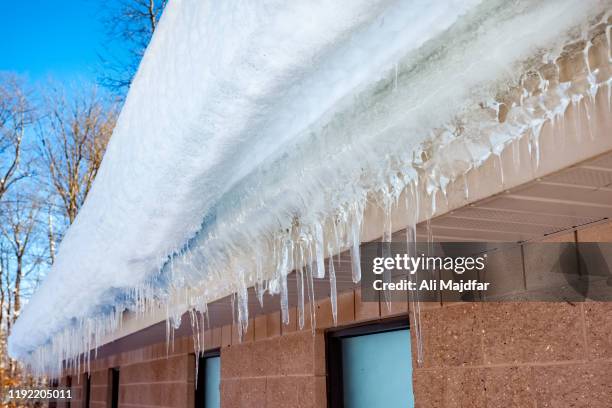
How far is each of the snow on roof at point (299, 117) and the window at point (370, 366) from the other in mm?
891

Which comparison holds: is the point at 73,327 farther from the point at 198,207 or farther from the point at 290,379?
the point at 198,207

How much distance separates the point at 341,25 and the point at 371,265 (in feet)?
6.42

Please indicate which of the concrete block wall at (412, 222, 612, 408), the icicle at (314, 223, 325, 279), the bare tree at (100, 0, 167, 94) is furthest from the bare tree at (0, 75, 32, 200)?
the icicle at (314, 223, 325, 279)

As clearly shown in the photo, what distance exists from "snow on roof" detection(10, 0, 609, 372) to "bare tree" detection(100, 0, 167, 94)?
10.7 metres

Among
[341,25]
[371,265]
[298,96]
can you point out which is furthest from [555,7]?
[371,265]

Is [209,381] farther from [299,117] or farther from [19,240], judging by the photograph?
[19,240]

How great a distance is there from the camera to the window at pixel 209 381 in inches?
234

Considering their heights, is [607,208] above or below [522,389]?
above

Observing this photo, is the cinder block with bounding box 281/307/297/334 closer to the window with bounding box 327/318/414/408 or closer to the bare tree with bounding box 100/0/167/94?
the window with bounding box 327/318/414/408

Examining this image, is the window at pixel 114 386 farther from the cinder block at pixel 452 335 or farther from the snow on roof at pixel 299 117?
the cinder block at pixel 452 335

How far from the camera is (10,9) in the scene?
37281 millimetres

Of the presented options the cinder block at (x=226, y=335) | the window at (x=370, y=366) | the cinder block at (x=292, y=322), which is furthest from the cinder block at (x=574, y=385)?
the cinder block at (x=226, y=335)

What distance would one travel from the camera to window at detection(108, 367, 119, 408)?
381 inches

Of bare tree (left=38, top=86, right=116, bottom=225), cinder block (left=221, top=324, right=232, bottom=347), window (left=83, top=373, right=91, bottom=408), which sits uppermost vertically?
bare tree (left=38, top=86, right=116, bottom=225)
